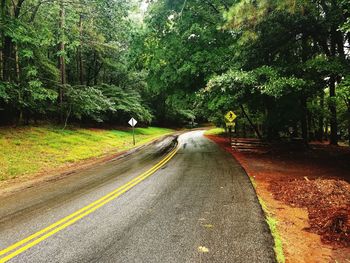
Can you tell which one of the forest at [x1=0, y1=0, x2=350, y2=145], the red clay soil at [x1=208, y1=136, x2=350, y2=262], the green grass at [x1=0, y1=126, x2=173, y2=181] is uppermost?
the forest at [x1=0, y1=0, x2=350, y2=145]

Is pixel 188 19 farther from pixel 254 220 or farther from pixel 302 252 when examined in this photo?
pixel 302 252

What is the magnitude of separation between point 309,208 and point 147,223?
157 inches

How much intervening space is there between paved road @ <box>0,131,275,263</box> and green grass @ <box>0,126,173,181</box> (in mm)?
5178

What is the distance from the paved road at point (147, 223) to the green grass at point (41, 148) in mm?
5178

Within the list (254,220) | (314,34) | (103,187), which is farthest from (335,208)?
(314,34)

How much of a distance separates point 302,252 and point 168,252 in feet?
7.33

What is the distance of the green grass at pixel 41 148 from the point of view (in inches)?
554

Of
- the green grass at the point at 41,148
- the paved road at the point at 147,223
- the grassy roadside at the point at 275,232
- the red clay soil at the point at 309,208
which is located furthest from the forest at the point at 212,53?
the paved road at the point at 147,223

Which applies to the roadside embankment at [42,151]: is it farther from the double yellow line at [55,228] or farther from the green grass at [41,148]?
the double yellow line at [55,228]

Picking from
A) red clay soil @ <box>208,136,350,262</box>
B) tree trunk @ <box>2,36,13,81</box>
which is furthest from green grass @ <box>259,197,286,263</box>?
tree trunk @ <box>2,36,13,81</box>

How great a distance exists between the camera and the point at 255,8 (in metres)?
11.3

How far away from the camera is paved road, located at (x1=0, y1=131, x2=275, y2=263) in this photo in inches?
177

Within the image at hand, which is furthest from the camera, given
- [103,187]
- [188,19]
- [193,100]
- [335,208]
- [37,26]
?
[37,26]

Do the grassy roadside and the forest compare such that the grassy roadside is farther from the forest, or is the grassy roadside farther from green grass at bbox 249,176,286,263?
the forest
